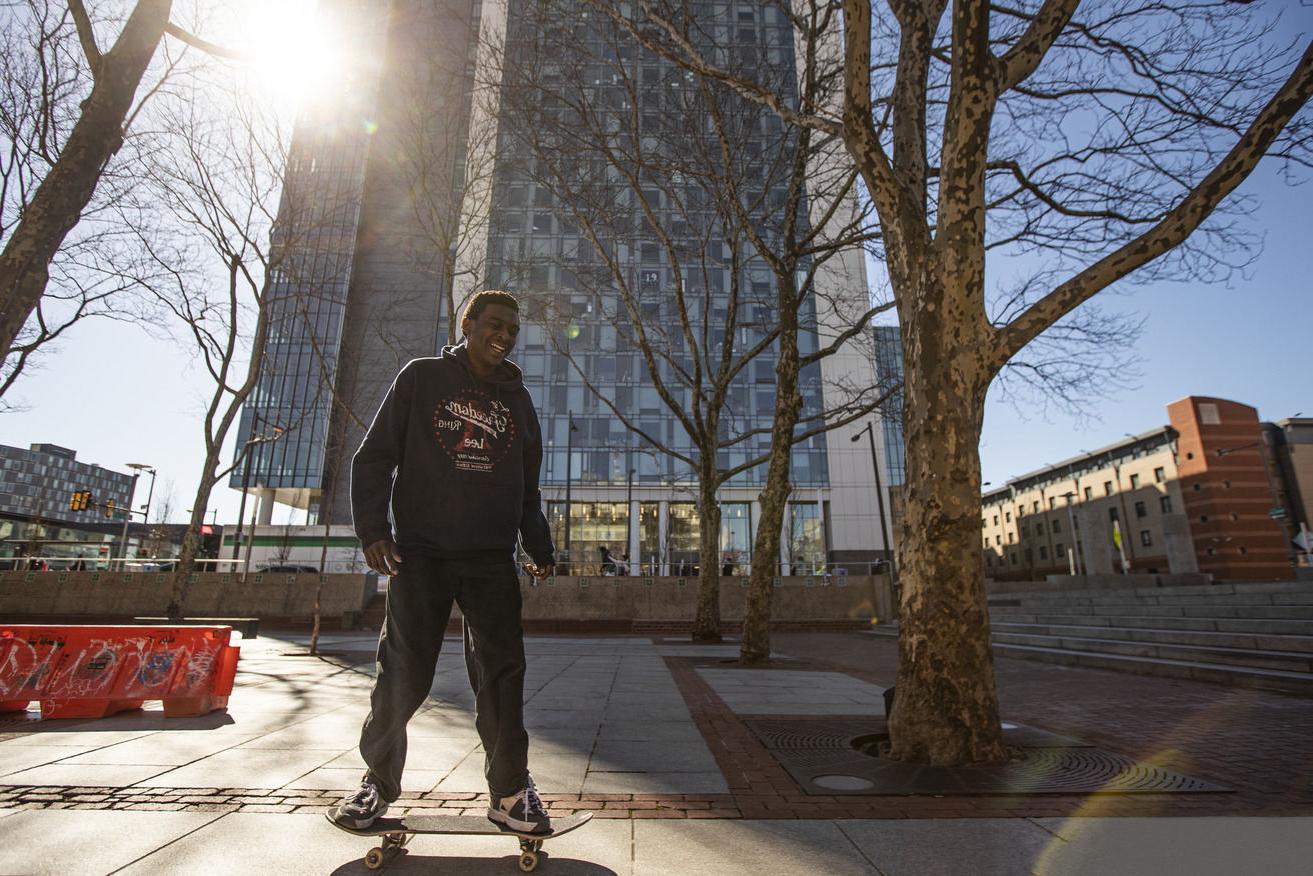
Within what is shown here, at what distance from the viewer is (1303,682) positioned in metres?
6.94

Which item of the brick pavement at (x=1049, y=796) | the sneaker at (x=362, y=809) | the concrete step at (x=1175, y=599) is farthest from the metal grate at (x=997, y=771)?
the concrete step at (x=1175, y=599)

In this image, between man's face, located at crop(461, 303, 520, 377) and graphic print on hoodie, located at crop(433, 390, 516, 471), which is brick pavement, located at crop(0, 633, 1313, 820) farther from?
man's face, located at crop(461, 303, 520, 377)

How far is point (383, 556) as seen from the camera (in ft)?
8.39

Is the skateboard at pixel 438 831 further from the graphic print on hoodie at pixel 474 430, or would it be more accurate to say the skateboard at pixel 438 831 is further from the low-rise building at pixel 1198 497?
the low-rise building at pixel 1198 497

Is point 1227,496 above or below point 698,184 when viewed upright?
below

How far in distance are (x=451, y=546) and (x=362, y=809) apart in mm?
1054

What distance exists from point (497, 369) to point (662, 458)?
40.0 m

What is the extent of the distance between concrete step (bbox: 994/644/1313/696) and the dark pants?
28.8ft

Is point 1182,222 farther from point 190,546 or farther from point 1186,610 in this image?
point 190,546

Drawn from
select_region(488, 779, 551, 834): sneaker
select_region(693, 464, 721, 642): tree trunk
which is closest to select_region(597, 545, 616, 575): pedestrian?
select_region(693, 464, 721, 642): tree trunk

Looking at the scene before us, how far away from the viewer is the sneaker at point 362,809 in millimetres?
2443

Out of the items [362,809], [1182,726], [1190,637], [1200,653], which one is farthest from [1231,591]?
[362,809]

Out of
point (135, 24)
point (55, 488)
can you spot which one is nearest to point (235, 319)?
point (135, 24)

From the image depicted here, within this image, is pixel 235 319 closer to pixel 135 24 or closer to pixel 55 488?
pixel 135 24
